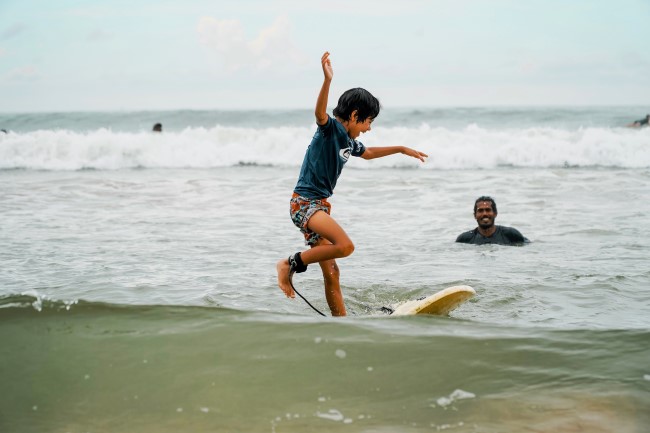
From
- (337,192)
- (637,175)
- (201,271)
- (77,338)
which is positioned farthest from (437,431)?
(637,175)

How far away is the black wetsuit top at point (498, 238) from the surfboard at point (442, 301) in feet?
14.2

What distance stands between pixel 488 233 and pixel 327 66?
535 centimetres

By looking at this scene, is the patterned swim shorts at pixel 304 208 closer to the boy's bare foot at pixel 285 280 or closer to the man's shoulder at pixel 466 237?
the boy's bare foot at pixel 285 280

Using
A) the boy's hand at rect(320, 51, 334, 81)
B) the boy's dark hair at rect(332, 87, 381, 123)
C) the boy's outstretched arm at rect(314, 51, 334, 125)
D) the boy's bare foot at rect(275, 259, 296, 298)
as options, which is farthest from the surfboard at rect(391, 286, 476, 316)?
the boy's hand at rect(320, 51, 334, 81)

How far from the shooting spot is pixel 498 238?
9.59 meters

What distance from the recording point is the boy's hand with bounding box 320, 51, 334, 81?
4.84 m

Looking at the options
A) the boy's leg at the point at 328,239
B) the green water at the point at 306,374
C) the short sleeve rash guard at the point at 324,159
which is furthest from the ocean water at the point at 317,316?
the short sleeve rash guard at the point at 324,159

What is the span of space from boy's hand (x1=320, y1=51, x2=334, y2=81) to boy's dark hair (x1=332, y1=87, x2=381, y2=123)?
355 millimetres

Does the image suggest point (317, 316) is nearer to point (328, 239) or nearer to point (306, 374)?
point (328, 239)

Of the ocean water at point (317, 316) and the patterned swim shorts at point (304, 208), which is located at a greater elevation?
the patterned swim shorts at point (304, 208)

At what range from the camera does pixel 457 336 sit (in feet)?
15.2

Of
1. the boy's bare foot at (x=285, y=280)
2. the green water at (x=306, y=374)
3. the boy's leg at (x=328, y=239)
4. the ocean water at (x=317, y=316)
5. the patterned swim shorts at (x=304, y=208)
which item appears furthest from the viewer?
the boy's bare foot at (x=285, y=280)

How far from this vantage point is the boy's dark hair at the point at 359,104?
17.1 feet

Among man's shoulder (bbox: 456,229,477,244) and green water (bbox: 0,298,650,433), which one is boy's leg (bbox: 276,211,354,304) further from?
man's shoulder (bbox: 456,229,477,244)
